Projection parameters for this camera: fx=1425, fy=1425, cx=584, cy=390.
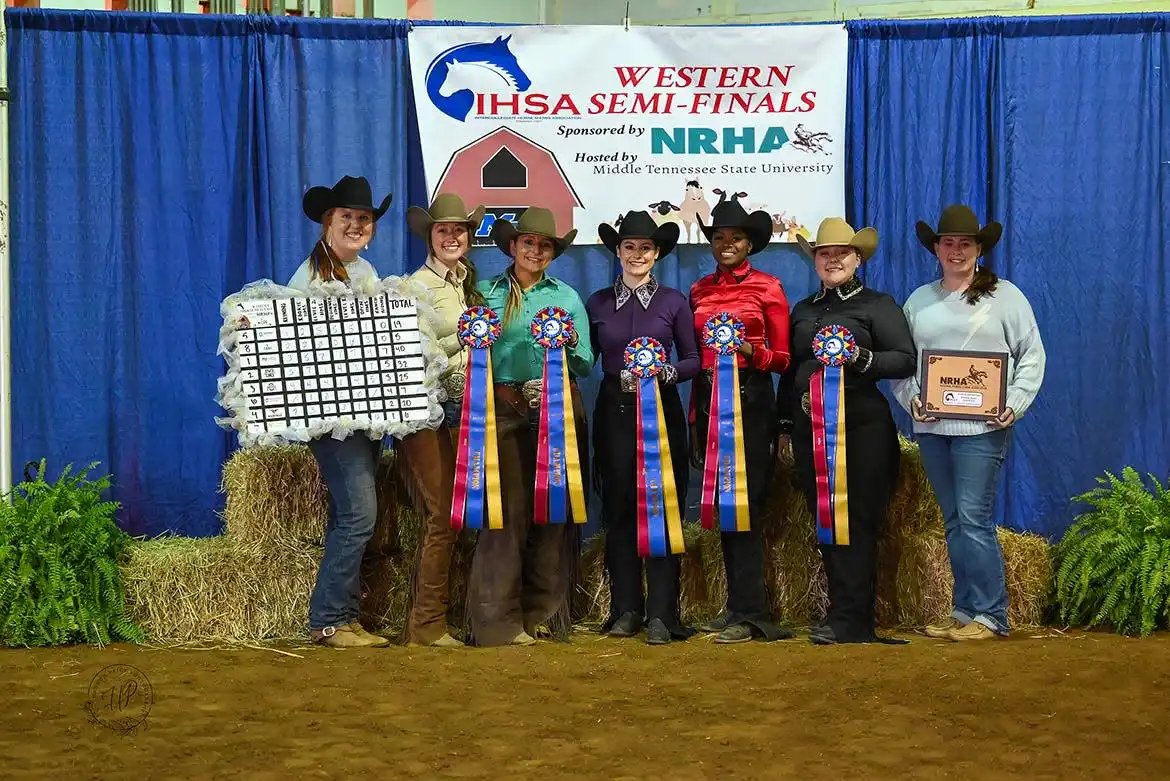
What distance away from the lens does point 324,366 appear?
4828 millimetres

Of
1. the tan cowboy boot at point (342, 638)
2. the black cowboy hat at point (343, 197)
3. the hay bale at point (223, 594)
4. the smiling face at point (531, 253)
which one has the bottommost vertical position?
the tan cowboy boot at point (342, 638)

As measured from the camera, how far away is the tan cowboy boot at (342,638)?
4.82 metres

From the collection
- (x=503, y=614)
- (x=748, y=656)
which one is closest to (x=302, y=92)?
(x=503, y=614)

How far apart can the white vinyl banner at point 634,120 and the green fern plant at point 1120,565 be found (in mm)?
1574

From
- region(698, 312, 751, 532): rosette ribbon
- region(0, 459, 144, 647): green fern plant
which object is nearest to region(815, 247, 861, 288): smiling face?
region(698, 312, 751, 532): rosette ribbon

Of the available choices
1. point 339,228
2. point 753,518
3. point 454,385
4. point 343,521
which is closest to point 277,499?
point 343,521

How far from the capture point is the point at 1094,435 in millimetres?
5797

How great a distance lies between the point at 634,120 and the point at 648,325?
47.1 inches

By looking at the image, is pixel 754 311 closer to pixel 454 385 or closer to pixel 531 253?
pixel 531 253

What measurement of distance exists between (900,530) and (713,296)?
1103 mm

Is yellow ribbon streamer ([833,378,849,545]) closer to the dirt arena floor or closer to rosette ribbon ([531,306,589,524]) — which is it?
the dirt arena floor

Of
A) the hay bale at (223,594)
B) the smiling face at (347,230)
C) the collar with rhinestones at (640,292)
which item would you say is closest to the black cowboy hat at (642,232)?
the collar with rhinestones at (640,292)

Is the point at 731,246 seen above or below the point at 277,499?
above

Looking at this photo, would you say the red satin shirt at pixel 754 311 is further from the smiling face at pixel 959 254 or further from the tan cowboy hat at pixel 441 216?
the tan cowboy hat at pixel 441 216
